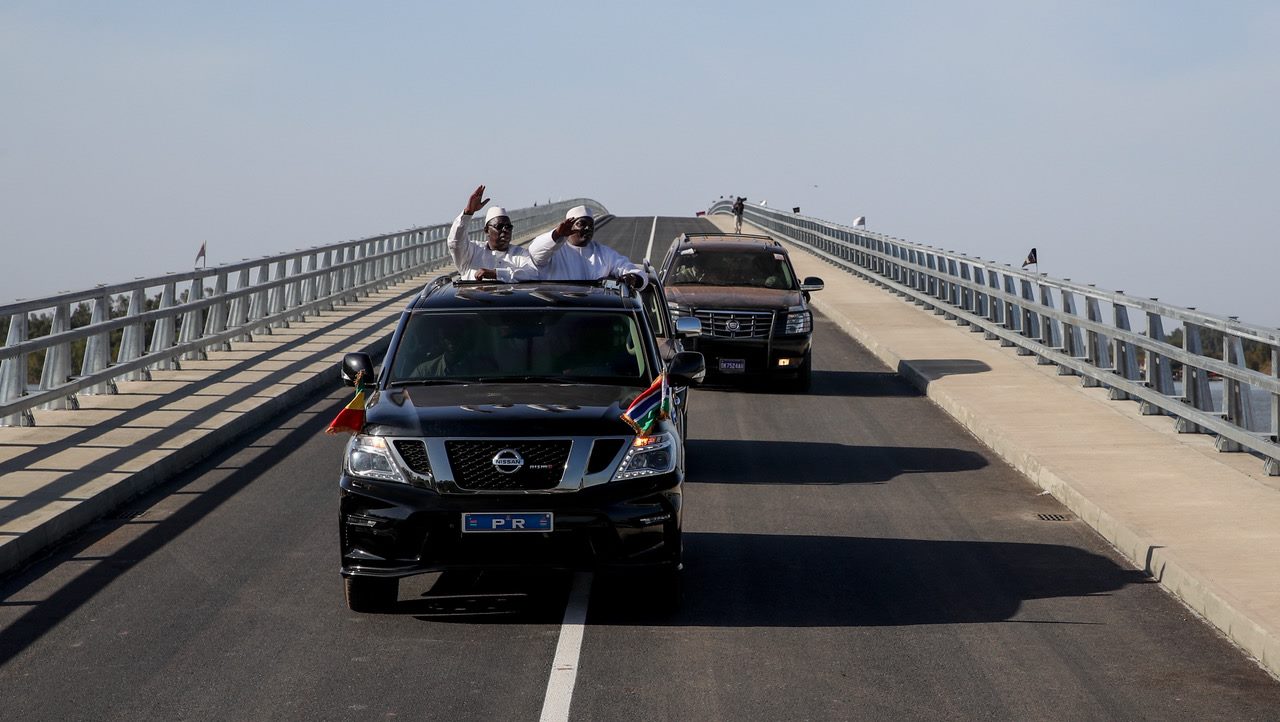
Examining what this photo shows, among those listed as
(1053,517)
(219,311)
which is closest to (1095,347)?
(1053,517)

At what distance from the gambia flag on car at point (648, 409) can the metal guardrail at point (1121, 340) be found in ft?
17.2

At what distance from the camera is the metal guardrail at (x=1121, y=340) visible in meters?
12.7

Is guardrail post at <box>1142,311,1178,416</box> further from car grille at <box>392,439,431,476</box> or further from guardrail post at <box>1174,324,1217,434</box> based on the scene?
car grille at <box>392,439,431,476</box>

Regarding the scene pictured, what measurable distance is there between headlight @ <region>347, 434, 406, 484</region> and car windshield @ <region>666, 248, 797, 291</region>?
12.5 m

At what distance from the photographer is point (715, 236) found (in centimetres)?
2197

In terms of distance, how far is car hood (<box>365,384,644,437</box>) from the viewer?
812 centimetres

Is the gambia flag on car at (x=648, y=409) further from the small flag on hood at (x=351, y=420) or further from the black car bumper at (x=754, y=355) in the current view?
the black car bumper at (x=754, y=355)

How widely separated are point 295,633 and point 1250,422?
332 inches

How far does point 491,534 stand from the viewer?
313 inches

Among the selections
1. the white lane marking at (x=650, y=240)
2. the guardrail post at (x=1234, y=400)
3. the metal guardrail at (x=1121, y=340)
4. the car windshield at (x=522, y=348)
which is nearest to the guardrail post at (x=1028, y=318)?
the metal guardrail at (x=1121, y=340)

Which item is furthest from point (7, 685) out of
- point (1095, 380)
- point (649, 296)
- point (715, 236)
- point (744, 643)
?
point (715, 236)

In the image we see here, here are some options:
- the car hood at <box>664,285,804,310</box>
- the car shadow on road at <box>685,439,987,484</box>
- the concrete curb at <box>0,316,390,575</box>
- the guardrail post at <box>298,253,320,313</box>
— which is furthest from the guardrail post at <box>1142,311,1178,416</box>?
the guardrail post at <box>298,253,320,313</box>

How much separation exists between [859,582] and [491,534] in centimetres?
236

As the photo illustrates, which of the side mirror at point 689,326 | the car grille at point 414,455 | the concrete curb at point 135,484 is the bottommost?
the concrete curb at point 135,484
